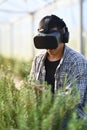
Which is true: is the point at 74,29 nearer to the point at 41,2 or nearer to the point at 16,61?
the point at 41,2

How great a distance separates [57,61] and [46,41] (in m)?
0.32

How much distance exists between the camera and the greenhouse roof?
64.2 feet

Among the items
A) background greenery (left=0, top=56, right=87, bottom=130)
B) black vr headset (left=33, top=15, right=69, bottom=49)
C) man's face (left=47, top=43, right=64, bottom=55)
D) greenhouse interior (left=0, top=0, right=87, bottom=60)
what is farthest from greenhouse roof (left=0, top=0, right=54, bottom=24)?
background greenery (left=0, top=56, right=87, bottom=130)

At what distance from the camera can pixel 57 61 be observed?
4.39m

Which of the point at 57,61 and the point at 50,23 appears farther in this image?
the point at 57,61

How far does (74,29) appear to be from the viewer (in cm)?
1490

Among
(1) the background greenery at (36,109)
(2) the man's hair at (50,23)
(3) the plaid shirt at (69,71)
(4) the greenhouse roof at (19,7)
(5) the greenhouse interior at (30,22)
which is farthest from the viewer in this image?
(4) the greenhouse roof at (19,7)

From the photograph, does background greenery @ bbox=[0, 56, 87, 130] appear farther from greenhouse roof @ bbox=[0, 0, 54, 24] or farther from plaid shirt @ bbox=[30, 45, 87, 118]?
greenhouse roof @ bbox=[0, 0, 54, 24]

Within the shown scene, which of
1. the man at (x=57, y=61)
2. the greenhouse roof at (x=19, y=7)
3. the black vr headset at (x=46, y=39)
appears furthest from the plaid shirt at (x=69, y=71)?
the greenhouse roof at (x=19, y=7)

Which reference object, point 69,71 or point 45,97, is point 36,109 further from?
point 69,71

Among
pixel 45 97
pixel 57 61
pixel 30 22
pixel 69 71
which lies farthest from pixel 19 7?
pixel 45 97

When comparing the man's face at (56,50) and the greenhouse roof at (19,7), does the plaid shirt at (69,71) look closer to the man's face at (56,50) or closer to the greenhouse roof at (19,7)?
the man's face at (56,50)

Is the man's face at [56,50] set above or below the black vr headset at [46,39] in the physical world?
below

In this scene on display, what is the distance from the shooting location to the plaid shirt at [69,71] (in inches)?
161
